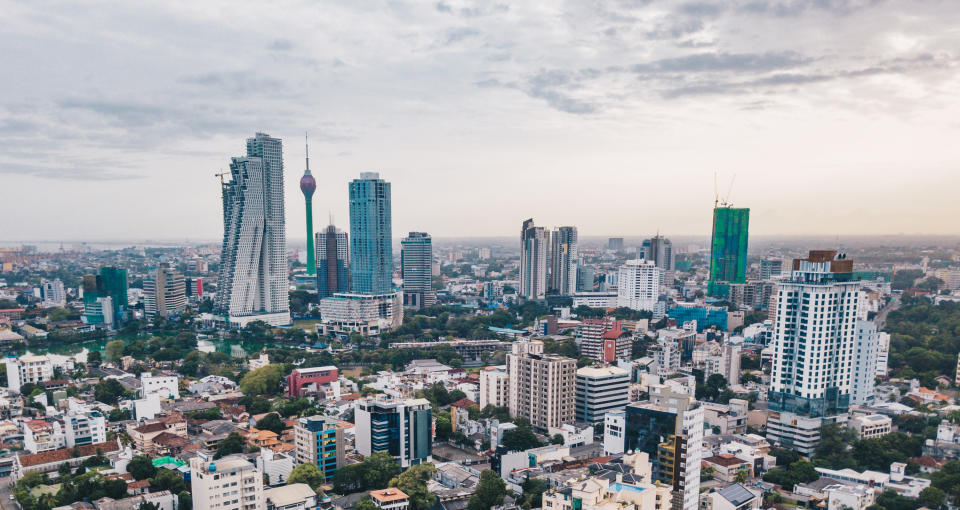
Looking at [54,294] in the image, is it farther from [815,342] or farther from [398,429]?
[815,342]

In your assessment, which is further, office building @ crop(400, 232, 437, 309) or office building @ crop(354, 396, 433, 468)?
office building @ crop(400, 232, 437, 309)

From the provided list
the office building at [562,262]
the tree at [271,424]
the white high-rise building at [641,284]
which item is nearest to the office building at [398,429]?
the tree at [271,424]

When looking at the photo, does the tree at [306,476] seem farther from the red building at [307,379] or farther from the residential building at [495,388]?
the red building at [307,379]

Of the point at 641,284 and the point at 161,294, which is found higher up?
the point at 641,284

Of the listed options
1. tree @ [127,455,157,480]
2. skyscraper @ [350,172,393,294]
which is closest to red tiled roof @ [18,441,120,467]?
tree @ [127,455,157,480]

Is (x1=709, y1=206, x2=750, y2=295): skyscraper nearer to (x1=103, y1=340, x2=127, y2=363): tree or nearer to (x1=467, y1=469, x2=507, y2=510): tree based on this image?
(x1=467, y1=469, x2=507, y2=510): tree

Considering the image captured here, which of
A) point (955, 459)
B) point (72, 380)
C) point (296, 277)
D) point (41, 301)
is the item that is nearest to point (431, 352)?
point (72, 380)

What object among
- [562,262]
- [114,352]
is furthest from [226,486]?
[562,262]
